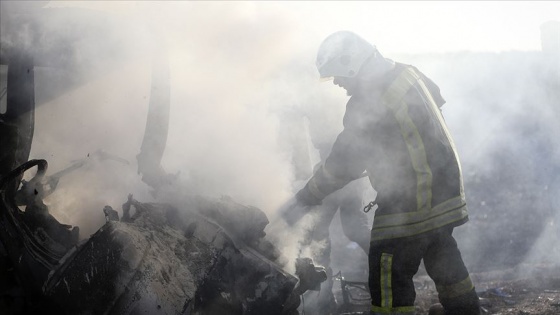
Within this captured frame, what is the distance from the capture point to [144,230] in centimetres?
263

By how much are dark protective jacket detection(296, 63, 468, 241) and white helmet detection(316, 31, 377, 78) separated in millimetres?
182

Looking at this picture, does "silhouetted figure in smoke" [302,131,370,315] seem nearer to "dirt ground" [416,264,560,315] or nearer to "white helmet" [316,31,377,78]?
"dirt ground" [416,264,560,315]

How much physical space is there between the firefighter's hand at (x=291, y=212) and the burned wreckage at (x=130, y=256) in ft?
1.06

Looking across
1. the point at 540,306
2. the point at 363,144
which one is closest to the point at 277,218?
the point at 363,144

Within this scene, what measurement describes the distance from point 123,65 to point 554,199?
24.6 ft

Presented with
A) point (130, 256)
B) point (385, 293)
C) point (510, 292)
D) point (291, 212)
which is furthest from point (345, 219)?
point (130, 256)

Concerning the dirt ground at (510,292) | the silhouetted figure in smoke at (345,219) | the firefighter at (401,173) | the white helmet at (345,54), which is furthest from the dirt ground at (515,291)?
the white helmet at (345,54)

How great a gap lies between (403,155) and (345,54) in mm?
802

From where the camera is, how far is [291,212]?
11.8 feet

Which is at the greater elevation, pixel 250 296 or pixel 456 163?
pixel 456 163

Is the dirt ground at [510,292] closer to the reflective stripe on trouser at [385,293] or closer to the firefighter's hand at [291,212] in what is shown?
the firefighter's hand at [291,212]

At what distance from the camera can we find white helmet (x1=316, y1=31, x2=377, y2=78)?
9.40 ft

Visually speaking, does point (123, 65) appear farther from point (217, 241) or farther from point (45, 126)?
point (217, 241)

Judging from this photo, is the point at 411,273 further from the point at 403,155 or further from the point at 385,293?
the point at 403,155
